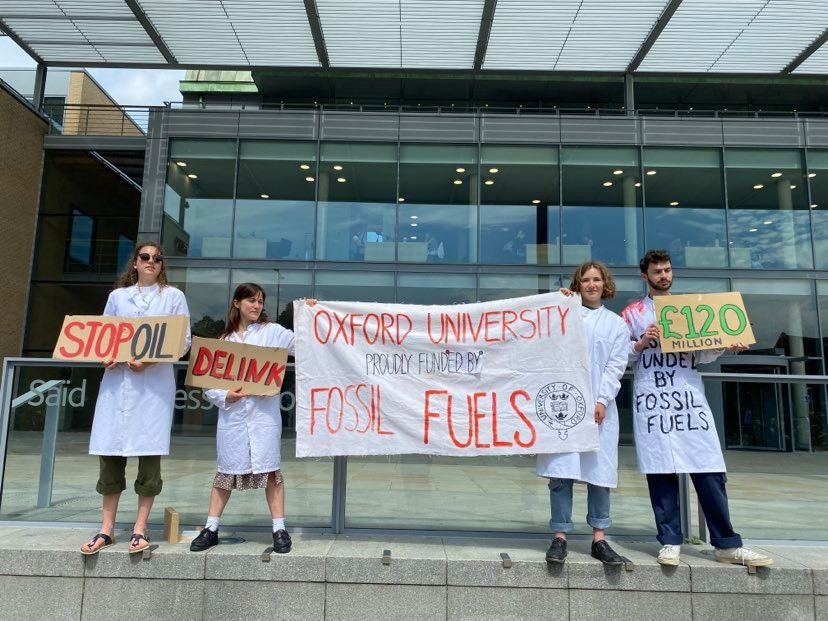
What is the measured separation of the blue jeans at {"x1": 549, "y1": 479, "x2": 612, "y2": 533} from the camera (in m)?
3.64

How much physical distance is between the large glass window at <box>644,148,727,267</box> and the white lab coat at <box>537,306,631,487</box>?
13.4m

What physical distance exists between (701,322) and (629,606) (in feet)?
5.92

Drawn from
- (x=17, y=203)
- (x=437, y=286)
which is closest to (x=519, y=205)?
(x=437, y=286)

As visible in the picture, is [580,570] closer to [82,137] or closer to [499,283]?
[499,283]

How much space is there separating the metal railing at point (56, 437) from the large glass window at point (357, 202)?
38.5 feet

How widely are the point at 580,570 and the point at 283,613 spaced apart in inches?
72.2

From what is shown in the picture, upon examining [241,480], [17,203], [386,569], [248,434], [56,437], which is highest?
[17,203]

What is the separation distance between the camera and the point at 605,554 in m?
3.52

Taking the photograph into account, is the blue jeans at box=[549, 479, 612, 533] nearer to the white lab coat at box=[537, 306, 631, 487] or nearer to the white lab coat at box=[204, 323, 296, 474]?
the white lab coat at box=[537, 306, 631, 487]

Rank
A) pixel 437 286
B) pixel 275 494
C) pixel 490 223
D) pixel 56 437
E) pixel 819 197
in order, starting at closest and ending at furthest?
pixel 275 494, pixel 56 437, pixel 437 286, pixel 490 223, pixel 819 197

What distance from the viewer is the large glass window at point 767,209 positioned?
16156 millimetres

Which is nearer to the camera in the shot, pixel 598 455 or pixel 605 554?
pixel 605 554

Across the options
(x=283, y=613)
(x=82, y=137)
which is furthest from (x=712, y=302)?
(x=82, y=137)

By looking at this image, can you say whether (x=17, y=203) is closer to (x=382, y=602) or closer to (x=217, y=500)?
(x=217, y=500)
